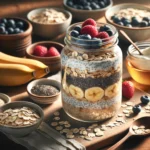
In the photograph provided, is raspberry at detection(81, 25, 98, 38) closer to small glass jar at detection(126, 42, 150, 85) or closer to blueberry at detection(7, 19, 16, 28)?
small glass jar at detection(126, 42, 150, 85)

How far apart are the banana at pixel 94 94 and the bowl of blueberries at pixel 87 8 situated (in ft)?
2.02

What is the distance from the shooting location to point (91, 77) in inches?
50.5

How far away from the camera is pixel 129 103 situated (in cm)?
144

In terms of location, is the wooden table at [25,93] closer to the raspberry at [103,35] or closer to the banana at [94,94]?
the banana at [94,94]

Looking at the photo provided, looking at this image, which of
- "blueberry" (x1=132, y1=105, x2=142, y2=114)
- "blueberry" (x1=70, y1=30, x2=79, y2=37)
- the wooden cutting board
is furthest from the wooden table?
"blueberry" (x1=70, y1=30, x2=79, y2=37)

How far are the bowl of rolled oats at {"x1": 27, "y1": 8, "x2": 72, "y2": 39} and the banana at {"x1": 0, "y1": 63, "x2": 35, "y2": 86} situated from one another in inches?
11.6

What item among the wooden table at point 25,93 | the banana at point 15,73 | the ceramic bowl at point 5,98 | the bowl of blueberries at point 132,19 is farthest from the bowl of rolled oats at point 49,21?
the ceramic bowl at point 5,98

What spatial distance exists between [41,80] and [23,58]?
117mm

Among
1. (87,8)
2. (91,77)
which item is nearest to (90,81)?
(91,77)

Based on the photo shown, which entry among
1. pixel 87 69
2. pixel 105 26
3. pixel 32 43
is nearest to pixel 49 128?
pixel 87 69

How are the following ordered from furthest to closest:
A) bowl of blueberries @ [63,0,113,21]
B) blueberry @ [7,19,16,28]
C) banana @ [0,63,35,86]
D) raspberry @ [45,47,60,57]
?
bowl of blueberries @ [63,0,113,21] < blueberry @ [7,19,16,28] < raspberry @ [45,47,60,57] < banana @ [0,63,35,86]

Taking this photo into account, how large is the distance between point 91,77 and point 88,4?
0.67 meters

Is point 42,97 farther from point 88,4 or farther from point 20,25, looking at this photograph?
point 88,4

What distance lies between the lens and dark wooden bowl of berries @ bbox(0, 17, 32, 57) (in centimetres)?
163
